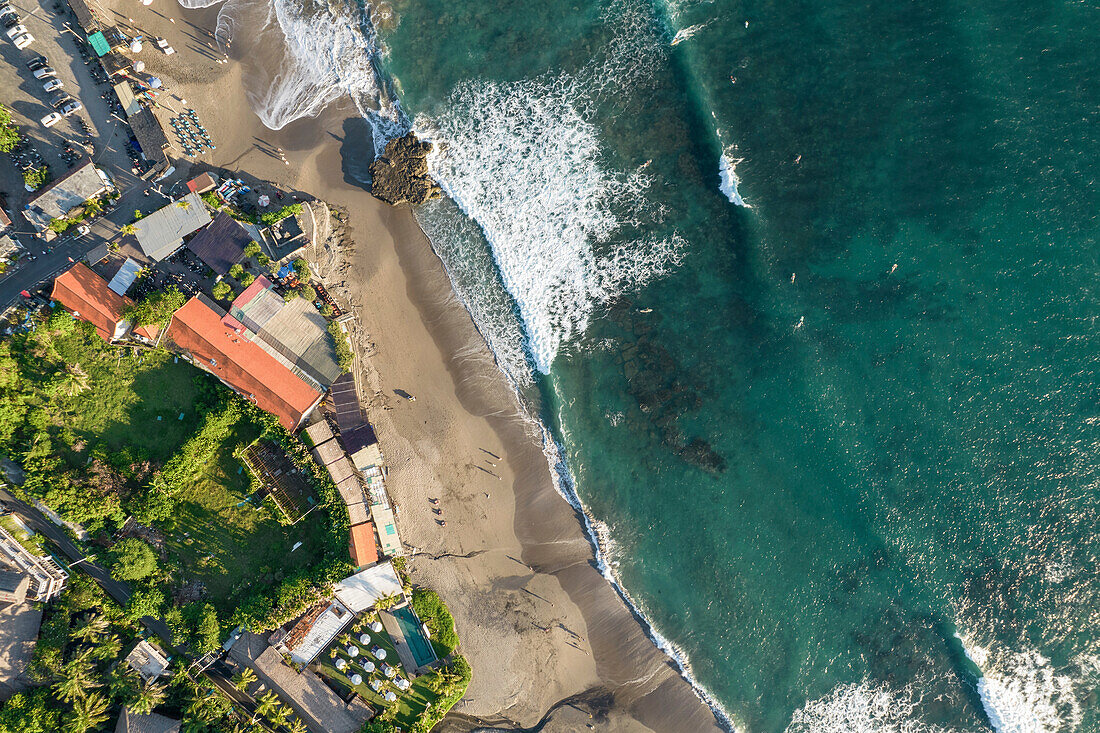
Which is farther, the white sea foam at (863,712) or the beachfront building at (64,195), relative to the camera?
the white sea foam at (863,712)

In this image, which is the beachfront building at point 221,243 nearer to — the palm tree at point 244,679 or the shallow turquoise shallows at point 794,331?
the shallow turquoise shallows at point 794,331

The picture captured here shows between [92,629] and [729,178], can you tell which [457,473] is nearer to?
[92,629]

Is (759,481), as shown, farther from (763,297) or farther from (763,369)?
(763,297)

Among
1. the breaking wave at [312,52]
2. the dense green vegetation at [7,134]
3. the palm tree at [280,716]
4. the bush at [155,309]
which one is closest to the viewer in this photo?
the palm tree at [280,716]

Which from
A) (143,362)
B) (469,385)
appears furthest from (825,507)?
(143,362)

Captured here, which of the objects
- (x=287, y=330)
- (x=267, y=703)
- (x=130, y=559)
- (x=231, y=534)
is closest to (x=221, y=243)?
(x=287, y=330)

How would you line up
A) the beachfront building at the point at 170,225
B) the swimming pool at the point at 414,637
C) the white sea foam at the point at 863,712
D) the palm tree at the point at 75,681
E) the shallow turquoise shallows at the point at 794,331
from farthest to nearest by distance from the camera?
the white sea foam at the point at 863,712 → the shallow turquoise shallows at the point at 794,331 → the swimming pool at the point at 414,637 → the beachfront building at the point at 170,225 → the palm tree at the point at 75,681

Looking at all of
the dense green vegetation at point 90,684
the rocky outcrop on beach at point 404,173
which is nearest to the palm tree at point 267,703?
the dense green vegetation at point 90,684

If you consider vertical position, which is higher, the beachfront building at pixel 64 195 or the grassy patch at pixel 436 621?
the beachfront building at pixel 64 195
